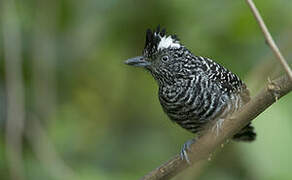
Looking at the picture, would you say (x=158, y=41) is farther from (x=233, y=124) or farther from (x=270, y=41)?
(x=270, y=41)

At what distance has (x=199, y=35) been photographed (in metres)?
4.41

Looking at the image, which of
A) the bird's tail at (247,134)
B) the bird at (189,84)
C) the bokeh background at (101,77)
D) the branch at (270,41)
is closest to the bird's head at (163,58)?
the bird at (189,84)

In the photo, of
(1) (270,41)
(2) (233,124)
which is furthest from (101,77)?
(1) (270,41)

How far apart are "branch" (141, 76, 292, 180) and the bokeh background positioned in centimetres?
52

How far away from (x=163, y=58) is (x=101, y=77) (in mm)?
1198

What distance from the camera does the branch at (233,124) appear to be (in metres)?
2.43

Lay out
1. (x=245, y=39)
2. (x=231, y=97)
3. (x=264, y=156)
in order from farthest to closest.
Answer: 1. (x=245, y=39)
2. (x=231, y=97)
3. (x=264, y=156)

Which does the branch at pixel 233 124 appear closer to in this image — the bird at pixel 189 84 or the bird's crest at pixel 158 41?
the bird at pixel 189 84

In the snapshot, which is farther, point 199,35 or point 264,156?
point 199,35

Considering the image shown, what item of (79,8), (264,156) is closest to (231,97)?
(264,156)

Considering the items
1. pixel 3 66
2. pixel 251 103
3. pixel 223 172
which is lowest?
pixel 223 172

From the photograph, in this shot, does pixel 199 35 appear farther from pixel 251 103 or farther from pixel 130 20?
pixel 251 103

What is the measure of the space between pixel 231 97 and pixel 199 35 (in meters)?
0.71

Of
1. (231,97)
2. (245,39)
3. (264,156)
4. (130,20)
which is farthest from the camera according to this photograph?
(130,20)
